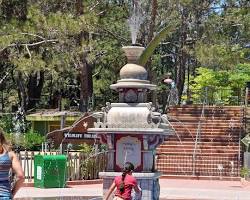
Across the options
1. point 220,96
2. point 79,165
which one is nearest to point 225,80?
point 220,96

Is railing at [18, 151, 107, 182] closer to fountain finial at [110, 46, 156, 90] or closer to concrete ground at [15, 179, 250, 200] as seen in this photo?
concrete ground at [15, 179, 250, 200]

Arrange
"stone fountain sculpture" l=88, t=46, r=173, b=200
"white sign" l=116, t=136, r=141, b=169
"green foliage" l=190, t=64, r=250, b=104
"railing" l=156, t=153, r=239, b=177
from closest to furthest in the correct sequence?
"stone fountain sculpture" l=88, t=46, r=173, b=200, "white sign" l=116, t=136, r=141, b=169, "railing" l=156, t=153, r=239, b=177, "green foliage" l=190, t=64, r=250, b=104

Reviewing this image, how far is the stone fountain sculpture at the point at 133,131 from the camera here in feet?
43.0

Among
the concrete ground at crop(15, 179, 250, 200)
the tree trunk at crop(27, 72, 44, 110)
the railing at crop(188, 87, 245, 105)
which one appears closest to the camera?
the concrete ground at crop(15, 179, 250, 200)

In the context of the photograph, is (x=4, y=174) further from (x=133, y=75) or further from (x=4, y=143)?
(x=133, y=75)

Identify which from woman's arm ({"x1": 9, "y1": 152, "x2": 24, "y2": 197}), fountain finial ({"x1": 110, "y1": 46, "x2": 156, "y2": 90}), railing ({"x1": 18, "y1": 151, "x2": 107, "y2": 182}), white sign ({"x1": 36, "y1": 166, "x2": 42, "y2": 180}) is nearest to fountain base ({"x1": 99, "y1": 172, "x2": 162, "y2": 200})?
fountain finial ({"x1": 110, "y1": 46, "x2": 156, "y2": 90})

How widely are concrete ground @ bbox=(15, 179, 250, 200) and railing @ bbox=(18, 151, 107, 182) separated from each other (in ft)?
2.24

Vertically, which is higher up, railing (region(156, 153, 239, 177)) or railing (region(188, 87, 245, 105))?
railing (region(188, 87, 245, 105))

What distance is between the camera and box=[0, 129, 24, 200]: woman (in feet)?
23.6

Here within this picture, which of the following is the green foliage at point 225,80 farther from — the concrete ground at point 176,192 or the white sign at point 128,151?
the white sign at point 128,151

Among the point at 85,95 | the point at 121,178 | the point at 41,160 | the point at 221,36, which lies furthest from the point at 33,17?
the point at 121,178

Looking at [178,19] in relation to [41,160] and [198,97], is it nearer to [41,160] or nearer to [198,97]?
[198,97]

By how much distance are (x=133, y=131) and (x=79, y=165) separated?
9228 millimetres

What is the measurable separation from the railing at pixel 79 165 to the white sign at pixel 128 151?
8.10 metres
